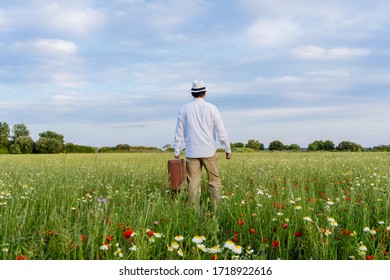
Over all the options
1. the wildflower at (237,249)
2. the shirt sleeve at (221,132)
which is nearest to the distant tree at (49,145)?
the shirt sleeve at (221,132)

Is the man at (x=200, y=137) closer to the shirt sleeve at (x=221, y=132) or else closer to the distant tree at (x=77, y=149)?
the shirt sleeve at (x=221, y=132)

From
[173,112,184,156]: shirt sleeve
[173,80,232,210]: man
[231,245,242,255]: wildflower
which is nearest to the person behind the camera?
[231,245,242,255]: wildflower

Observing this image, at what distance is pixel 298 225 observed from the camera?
519 cm

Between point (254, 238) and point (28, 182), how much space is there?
21.3 feet

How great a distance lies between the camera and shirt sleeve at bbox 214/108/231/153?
841 cm

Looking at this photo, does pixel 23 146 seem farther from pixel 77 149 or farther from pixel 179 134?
pixel 179 134

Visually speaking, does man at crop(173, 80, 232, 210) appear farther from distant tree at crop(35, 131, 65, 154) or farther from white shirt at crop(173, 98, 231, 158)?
distant tree at crop(35, 131, 65, 154)

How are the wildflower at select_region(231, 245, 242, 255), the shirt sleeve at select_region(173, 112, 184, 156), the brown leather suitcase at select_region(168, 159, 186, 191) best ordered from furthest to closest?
the shirt sleeve at select_region(173, 112, 184, 156) < the brown leather suitcase at select_region(168, 159, 186, 191) < the wildflower at select_region(231, 245, 242, 255)

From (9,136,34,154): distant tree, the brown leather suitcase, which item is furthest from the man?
(9,136,34,154): distant tree

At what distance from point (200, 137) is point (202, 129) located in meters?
0.19

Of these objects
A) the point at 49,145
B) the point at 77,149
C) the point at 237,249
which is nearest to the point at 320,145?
the point at 77,149

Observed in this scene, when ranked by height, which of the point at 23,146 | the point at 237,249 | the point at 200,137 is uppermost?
the point at 23,146

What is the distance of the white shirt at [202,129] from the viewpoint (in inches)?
328

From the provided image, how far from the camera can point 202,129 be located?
8.38 metres
